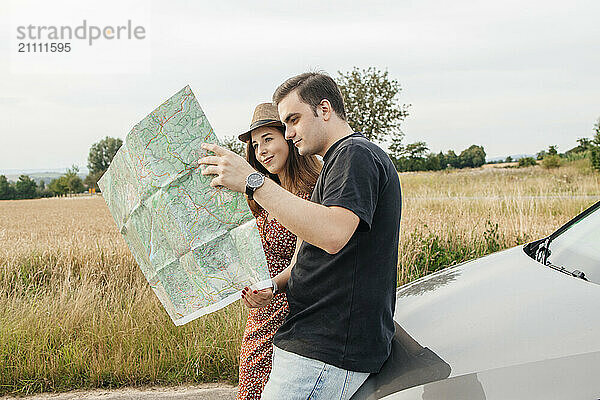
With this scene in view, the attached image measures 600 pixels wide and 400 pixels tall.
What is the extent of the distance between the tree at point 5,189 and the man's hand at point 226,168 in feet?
62.0

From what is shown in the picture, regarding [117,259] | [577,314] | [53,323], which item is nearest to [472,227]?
[117,259]

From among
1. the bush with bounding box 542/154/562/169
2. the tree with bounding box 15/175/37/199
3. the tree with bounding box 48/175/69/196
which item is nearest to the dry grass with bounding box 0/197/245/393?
the tree with bounding box 15/175/37/199

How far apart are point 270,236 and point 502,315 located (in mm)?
1093

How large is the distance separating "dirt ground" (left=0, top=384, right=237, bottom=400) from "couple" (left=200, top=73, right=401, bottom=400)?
1.95m

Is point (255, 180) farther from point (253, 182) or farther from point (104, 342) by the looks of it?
point (104, 342)

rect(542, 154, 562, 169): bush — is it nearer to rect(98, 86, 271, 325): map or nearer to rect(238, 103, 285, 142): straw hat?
rect(238, 103, 285, 142): straw hat

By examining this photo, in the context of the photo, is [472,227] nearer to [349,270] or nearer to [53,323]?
[53,323]

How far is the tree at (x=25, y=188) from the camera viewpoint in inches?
798

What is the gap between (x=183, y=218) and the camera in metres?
1.93

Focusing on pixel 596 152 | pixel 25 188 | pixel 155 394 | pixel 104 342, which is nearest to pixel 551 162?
pixel 596 152

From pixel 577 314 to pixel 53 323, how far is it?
147 inches

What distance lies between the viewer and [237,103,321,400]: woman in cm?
252

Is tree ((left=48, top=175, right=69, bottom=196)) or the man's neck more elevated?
tree ((left=48, top=175, right=69, bottom=196))

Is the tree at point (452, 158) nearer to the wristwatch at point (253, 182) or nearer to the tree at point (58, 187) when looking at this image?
the tree at point (58, 187)
